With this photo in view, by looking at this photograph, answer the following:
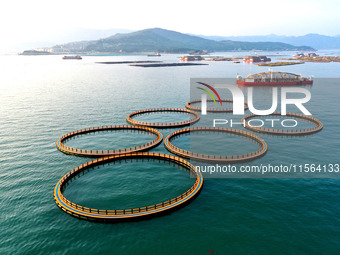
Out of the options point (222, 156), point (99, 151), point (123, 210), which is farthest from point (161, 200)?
point (99, 151)

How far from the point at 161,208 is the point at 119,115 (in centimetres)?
8731

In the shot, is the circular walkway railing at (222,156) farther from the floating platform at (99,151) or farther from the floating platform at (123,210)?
the floating platform at (123,210)

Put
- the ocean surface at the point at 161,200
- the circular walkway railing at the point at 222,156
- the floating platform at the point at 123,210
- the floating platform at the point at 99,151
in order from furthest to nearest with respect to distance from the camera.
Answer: the floating platform at the point at 99,151, the circular walkway railing at the point at 222,156, the floating platform at the point at 123,210, the ocean surface at the point at 161,200

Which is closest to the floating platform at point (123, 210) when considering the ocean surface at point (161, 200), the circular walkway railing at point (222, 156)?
the ocean surface at point (161, 200)

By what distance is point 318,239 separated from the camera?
152ft

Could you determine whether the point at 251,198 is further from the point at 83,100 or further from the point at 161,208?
the point at 83,100

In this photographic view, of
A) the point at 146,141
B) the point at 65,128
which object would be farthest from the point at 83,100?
the point at 146,141

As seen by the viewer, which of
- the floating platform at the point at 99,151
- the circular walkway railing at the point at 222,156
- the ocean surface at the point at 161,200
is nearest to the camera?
the ocean surface at the point at 161,200

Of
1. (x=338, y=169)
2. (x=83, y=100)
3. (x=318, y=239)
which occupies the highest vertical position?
(x=83, y=100)

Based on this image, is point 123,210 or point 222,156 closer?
point 123,210

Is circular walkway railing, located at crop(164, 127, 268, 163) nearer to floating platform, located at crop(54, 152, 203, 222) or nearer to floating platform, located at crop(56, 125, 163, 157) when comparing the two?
floating platform, located at crop(56, 125, 163, 157)

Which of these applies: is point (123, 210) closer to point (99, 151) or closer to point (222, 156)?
point (99, 151)

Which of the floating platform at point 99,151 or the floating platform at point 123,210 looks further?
the floating platform at point 99,151

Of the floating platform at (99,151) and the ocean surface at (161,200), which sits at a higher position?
the floating platform at (99,151)
